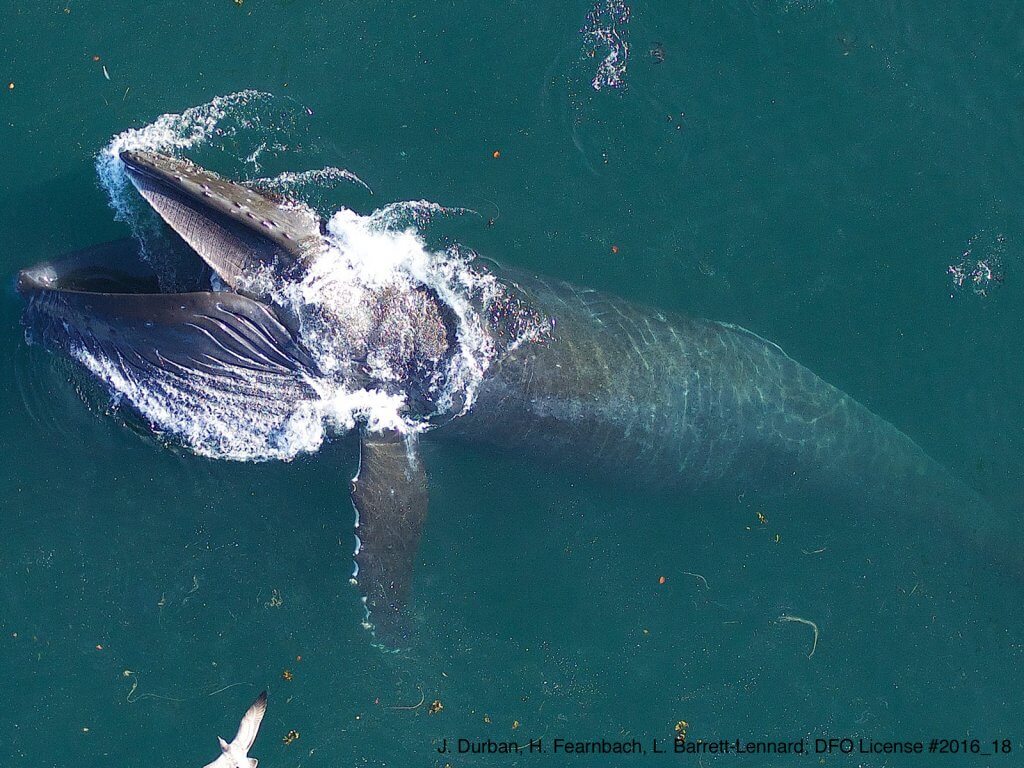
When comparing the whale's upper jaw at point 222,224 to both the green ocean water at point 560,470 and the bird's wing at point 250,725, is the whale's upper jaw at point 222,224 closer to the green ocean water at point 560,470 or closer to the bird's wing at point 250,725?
the green ocean water at point 560,470

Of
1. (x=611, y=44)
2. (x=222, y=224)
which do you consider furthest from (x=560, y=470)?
(x=611, y=44)

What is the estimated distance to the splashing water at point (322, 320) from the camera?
1121 cm

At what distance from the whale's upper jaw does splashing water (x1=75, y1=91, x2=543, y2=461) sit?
0.35m

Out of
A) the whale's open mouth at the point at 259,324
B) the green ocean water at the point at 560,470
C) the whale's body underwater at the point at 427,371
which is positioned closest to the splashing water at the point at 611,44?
the green ocean water at the point at 560,470

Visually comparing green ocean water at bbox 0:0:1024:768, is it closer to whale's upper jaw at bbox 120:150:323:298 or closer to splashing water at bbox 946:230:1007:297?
splashing water at bbox 946:230:1007:297

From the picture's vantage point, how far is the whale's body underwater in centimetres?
1059

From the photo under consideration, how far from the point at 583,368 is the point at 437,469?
8.76ft

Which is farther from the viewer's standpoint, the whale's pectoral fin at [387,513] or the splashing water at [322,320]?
the whale's pectoral fin at [387,513]

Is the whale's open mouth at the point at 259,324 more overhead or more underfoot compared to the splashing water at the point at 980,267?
more underfoot

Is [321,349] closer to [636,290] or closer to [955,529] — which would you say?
[636,290]

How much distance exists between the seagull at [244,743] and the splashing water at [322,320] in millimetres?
3535

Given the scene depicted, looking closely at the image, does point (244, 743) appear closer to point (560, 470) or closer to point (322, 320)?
point (560, 470)

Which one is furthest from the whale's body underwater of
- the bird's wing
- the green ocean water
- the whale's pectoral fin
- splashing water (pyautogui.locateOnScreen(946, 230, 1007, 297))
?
splashing water (pyautogui.locateOnScreen(946, 230, 1007, 297))

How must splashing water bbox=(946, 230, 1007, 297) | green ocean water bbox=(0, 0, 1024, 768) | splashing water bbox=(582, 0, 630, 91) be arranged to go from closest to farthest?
green ocean water bbox=(0, 0, 1024, 768) < splashing water bbox=(582, 0, 630, 91) < splashing water bbox=(946, 230, 1007, 297)
